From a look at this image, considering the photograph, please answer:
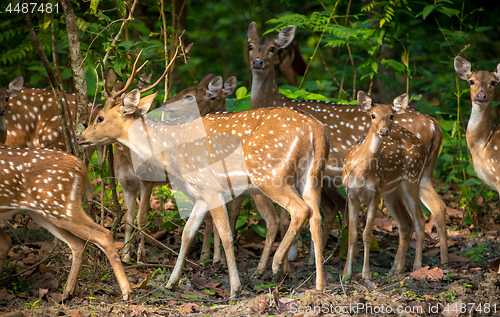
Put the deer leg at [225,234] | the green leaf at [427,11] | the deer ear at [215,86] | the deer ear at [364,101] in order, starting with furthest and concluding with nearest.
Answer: the green leaf at [427,11]
the deer ear at [215,86]
the deer ear at [364,101]
the deer leg at [225,234]

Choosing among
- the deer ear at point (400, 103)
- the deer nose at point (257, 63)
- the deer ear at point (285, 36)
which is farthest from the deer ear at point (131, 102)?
the deer ear at point (400, 103)

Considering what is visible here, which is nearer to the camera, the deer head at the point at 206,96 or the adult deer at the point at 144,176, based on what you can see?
the adult deer at the point at 144,176

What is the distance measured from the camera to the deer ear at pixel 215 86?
7.21m

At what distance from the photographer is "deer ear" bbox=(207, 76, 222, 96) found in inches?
284

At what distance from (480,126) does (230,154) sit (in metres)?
3.11

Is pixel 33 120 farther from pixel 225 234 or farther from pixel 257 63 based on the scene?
pixel 225 234

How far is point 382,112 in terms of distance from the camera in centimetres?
579

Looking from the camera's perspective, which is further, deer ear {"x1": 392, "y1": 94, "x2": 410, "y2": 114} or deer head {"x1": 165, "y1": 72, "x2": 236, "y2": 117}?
deer head {"x1": 165, "y1": 72, "x2": 236, "y2": 117}

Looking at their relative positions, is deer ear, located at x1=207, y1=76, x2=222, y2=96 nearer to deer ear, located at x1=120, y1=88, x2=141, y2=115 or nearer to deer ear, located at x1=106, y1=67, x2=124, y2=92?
deer ear, located at x1=106, y1=67, x2=124, y2=92

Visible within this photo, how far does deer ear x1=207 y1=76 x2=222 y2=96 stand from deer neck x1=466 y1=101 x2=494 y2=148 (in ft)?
10.6

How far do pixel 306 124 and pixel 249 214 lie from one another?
2.55m

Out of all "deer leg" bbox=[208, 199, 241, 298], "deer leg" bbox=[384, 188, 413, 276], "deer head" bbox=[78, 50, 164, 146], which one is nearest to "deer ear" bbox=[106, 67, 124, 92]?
"deer head" bbox=[78, 50, 164, 146]

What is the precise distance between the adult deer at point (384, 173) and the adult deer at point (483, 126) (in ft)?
2.12

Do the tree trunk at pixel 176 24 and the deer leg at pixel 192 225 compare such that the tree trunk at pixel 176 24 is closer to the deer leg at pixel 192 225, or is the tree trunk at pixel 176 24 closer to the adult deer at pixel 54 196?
the deer leg at pixel 192 225
